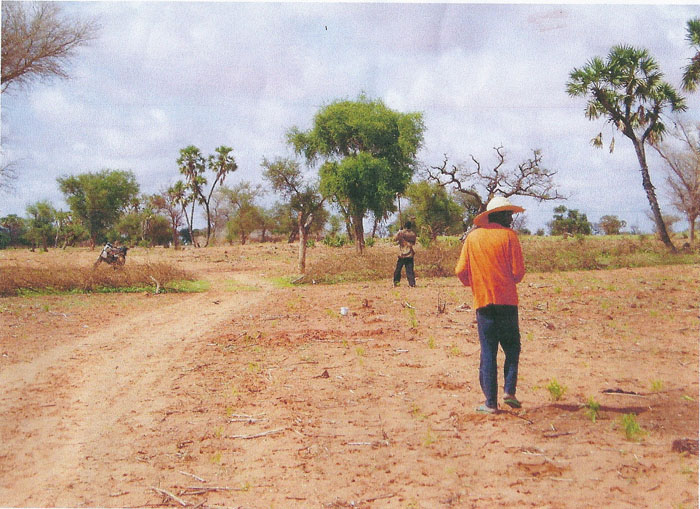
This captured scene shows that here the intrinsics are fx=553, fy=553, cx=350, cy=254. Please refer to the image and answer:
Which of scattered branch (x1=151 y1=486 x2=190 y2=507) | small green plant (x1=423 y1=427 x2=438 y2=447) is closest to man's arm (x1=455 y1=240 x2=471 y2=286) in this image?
small green plant (x1=423 y1=427 x2=438 y2=447)

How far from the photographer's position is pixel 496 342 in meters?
4.32

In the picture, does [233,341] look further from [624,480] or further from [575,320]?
[624,480]

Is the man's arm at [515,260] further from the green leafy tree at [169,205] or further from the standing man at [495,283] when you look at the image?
the green leafy tree at [169,205]

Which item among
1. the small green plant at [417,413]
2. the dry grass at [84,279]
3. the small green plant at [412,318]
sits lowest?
the small green plant at [417,413]

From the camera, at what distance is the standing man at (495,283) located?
13.8 feet

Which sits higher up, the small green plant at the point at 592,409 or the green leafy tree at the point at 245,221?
the green leafy tree at the point at 245,221

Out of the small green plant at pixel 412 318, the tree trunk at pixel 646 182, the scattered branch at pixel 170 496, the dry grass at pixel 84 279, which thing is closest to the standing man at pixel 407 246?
the small green plant at pixel 412 318

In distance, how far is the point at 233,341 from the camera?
313 inches

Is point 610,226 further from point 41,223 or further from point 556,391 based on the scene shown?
point 41,223

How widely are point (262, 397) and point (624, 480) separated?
10.6ft

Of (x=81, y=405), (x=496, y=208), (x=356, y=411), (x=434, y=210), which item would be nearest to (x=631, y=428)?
(x=496, y=208)

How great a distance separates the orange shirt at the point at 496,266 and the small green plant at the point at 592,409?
94cm

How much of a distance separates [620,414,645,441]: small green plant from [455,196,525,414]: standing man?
808mm

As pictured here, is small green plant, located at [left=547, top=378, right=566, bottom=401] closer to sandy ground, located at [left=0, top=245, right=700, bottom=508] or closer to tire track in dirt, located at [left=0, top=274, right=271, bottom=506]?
sandy ground, located at [left=0, top=245, right=700, bottom=508]
